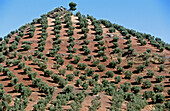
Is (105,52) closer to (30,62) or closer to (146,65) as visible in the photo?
(146,65)

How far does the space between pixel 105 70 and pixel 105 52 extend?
891 centimetres

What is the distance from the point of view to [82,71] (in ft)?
142

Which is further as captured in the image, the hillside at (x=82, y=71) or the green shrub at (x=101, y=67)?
the green shrub at (x=101, y=67)

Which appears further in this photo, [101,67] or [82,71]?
[101,67]

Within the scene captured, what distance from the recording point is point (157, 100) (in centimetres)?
3061

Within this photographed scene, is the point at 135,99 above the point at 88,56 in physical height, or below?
below

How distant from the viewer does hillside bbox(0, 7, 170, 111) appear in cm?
2725

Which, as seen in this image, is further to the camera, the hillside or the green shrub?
the green shrub

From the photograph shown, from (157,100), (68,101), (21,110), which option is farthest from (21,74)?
(157,100)

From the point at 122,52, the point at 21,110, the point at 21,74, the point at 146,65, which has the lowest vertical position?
the point at 21,110

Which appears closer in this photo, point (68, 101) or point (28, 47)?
point (68, 101)

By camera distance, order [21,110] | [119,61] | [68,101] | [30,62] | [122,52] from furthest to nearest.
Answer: [122,52]
[119,61]
[30,62]
[68,101]
[21,110]

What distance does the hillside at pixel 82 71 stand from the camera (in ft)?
89.4

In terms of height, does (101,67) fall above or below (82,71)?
above
